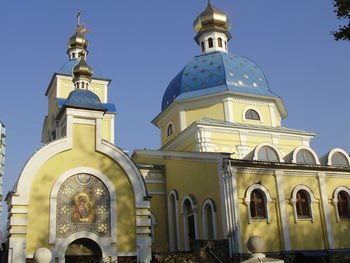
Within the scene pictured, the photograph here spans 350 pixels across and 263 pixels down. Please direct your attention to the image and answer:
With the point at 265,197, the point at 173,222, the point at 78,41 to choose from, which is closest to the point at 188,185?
the point at 173,222

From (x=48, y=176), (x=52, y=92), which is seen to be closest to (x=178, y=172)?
(x=48, y=176)

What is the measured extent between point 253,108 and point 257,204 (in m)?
7.52

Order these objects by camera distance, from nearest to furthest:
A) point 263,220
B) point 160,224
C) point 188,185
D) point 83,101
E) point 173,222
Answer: point 83,101
point 263,220
point 188,185
point 173,222
point 160,224

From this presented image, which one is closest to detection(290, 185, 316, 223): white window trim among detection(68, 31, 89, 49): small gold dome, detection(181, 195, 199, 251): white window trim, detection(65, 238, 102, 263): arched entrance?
detection(181, 195, 199, 251): white window trim

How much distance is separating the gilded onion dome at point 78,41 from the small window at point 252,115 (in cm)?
1179

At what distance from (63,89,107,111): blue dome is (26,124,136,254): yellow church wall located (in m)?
0.70

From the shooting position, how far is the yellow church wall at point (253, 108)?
70.3 ft

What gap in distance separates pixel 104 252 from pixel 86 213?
1.32 metres

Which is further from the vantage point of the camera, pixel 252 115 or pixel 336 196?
pixel 252 115

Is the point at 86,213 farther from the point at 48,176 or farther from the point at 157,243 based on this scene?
the point at 157,243

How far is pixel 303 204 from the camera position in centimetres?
1634

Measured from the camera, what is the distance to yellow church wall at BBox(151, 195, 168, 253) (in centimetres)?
1786

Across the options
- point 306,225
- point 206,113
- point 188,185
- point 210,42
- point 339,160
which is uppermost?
point 210,42

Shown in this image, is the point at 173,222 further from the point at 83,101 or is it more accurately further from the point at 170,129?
the point at 83,101
